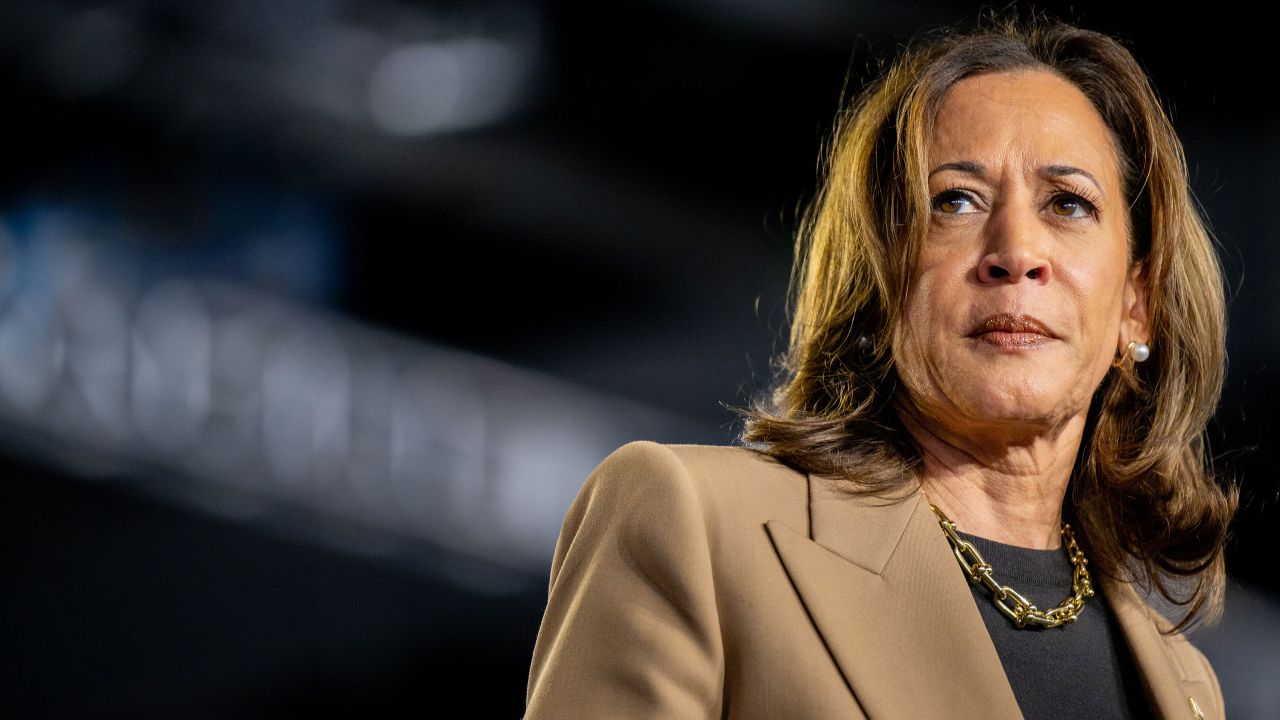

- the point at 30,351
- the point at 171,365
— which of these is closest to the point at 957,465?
the point at 171,365

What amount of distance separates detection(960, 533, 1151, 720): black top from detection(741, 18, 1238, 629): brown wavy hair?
4.2 inches

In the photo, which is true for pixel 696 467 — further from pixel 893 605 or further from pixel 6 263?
pixel 6 263

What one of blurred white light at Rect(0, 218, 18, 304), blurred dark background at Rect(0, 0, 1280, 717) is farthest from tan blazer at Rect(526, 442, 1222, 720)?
blurred white light at Rect(0, 218, 18, 304)

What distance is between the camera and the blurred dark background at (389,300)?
251 cm

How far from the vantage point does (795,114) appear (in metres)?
2.97

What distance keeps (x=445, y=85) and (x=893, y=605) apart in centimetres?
206

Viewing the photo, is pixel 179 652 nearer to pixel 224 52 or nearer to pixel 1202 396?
pixel 224 52

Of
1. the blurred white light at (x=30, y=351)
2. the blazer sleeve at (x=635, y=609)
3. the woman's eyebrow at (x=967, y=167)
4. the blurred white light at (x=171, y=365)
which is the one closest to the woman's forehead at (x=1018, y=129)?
the woman's eyebrow at (x=967, y=167)

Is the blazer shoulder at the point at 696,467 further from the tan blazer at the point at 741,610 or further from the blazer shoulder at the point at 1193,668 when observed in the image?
the blazer shoulder at the point at 1193,668

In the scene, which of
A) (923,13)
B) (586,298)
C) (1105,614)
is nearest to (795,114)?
(923,13)

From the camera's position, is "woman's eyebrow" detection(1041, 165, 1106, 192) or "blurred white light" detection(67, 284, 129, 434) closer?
"woman's eyebrow" detection(1041, 165, 1106, 192)

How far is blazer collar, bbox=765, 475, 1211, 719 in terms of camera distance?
3.58 feet

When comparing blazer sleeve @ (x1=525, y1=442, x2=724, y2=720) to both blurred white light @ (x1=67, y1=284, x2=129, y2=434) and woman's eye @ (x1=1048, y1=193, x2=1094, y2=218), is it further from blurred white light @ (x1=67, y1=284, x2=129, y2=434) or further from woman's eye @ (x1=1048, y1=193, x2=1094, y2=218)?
blurred white light @ (x1=67, y1=284, x2=129, y2=434)

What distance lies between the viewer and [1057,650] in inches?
51.8
